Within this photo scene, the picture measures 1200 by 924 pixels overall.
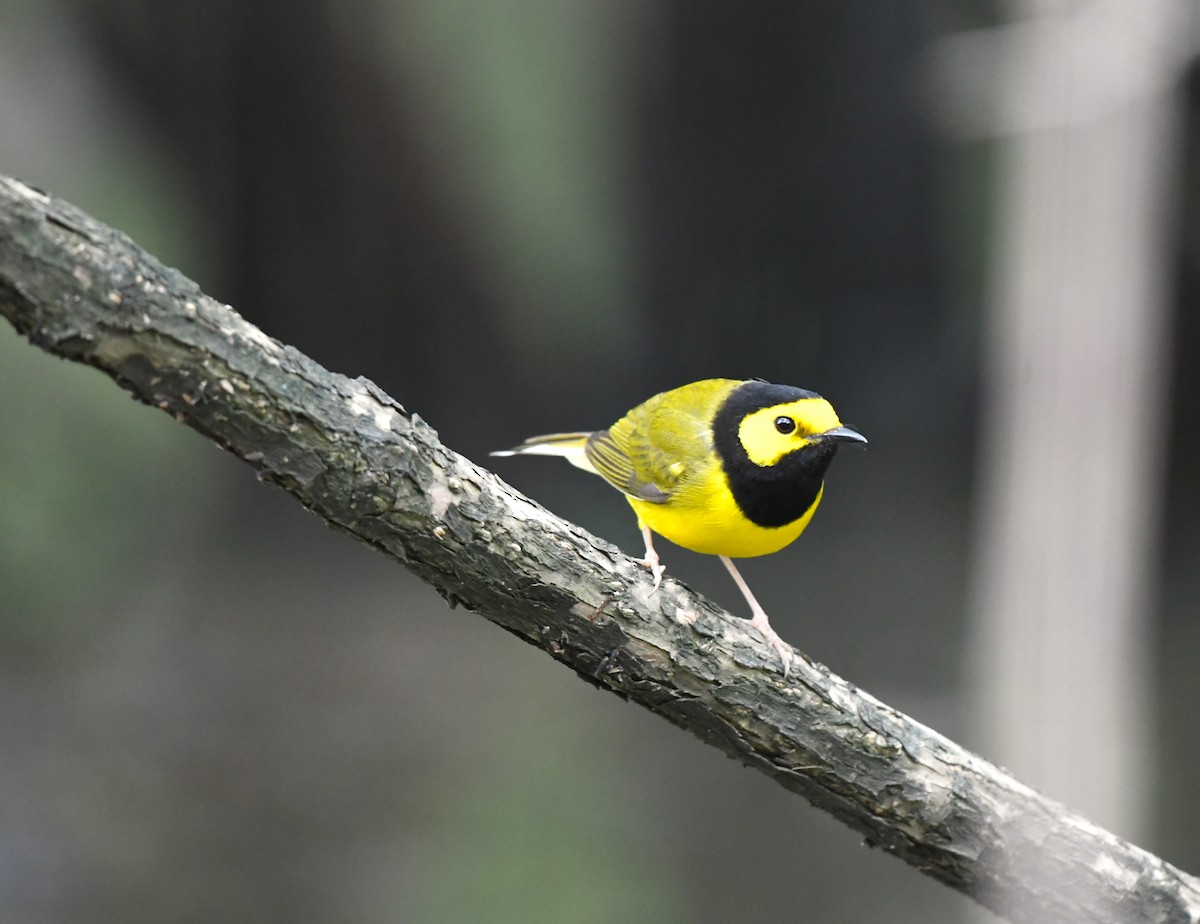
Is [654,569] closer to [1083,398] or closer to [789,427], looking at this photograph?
[789,427]

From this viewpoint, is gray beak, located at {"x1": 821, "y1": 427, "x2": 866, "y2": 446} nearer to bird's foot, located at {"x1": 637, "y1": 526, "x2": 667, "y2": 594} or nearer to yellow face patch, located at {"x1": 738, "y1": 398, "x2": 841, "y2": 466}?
yellow face patch, located at {"x1": 738, "y1": 398, "x2": 841, "y2": 466}

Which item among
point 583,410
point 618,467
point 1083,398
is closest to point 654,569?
point 618,467

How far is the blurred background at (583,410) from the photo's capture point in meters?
4.45

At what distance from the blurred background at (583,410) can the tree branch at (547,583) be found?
5.75 ft

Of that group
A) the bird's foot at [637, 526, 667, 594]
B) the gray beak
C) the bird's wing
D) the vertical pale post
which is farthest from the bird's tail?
the vertical pale post

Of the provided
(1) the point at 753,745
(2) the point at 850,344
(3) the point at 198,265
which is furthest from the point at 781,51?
(1) the point at 753,745

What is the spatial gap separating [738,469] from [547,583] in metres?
0.90

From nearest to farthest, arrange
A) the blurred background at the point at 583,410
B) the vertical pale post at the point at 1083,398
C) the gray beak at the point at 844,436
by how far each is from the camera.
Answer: the gray beak at the point at 844,436
the vertical pale post at the point at 1083,398
the blurred background at the point at 583,410

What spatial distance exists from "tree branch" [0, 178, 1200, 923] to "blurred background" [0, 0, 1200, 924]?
175cm

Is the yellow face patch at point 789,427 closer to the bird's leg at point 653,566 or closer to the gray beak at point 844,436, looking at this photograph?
the gray beak at point 844,436

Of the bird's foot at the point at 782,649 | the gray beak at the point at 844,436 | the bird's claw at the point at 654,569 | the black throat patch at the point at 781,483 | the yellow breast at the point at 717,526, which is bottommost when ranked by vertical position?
the bird's foot at the point at 782,649

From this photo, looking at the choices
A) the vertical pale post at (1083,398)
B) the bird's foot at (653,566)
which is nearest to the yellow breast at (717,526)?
the bird's foot at (653,566)

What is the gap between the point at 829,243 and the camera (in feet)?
29.7

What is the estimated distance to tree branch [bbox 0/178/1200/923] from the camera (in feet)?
5.48
